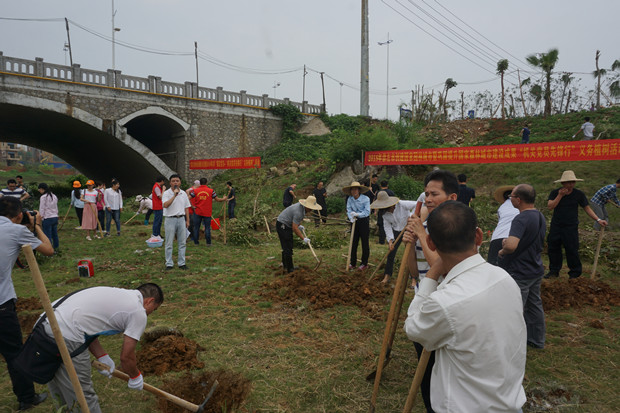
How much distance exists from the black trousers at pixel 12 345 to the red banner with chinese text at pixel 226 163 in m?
13.2

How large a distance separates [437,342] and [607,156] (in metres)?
11.2

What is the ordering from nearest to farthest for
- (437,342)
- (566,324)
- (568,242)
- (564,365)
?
(437,342) → (564,365) → (566,324) → (568,242)

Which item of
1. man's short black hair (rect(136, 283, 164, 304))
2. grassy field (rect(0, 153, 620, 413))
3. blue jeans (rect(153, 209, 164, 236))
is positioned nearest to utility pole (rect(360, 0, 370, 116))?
grassy field (rect(0, 153, 620, 413))

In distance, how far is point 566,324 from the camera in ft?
16.3

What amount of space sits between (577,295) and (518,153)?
21.8 feet

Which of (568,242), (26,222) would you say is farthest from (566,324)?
(26,222)

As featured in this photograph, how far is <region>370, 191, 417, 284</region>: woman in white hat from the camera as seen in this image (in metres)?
5.94

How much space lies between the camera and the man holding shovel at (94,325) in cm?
247

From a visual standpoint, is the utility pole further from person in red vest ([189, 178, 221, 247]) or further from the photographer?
the photographer

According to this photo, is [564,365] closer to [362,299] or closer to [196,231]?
[362,299]

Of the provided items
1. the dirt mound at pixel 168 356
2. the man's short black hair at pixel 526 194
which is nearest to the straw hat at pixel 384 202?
the man's short black hair at pixel 526 194

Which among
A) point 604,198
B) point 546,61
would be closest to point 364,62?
point 546,61

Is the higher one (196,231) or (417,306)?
(417,306)

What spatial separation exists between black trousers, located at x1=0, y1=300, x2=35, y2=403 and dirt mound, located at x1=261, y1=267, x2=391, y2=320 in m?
3.37
